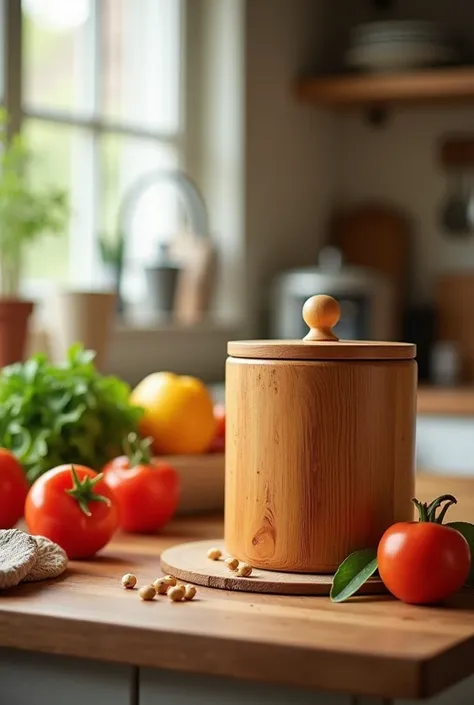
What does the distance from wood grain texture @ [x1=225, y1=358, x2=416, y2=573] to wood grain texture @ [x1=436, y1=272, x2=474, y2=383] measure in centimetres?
295

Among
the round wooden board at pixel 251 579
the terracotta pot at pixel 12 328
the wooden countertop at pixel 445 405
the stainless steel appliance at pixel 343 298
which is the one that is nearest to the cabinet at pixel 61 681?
the round wooden board at pixel 251 579

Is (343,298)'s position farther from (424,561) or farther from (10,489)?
(424,561)

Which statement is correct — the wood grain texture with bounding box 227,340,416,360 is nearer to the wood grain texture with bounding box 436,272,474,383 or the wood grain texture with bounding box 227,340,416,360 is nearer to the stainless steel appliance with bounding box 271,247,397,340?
the stainless steel appliance with bounding box 271,247,397,340

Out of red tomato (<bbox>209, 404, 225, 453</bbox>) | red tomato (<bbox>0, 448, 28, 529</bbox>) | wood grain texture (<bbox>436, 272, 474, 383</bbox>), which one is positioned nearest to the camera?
red tomato (<bbox>0, 448, 28, 529</bbox>)

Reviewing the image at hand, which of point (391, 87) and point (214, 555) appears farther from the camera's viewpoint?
point (391, 87)

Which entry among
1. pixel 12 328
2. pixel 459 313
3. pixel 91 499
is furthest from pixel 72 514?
pixel 459 313

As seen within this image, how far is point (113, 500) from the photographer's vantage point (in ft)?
4.09

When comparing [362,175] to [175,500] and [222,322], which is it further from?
[175,500]

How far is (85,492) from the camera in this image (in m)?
1.21

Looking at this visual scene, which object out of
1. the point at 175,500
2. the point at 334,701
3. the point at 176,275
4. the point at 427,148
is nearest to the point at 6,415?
the point at 175,500

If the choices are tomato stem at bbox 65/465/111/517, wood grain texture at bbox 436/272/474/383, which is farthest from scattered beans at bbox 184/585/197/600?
wood grain texture at bbox 436/272/474/383

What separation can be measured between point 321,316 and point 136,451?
0.39 meters

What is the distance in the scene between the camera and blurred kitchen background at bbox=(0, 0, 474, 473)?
3.28m

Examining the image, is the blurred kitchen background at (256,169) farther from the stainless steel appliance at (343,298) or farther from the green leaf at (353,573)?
the green leaf at (353,573)
